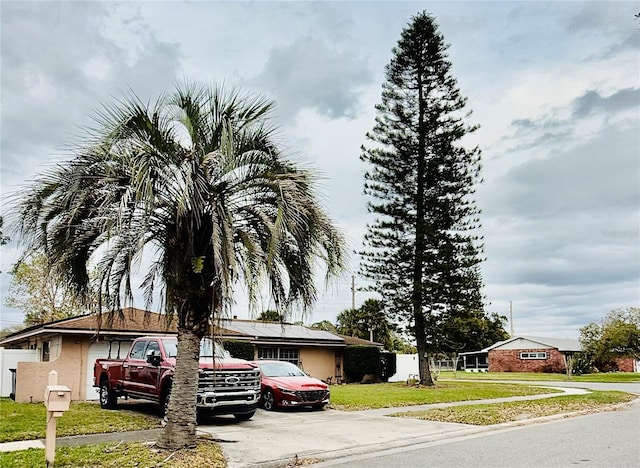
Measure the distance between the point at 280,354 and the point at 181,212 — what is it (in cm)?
1946

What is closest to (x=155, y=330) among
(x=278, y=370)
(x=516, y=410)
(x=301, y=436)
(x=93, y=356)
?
(x=93, y=356)

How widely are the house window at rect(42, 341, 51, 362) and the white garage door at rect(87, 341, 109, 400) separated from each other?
190 cm

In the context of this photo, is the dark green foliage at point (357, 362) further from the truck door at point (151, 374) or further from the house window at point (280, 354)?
the truck door at point (151, 374)

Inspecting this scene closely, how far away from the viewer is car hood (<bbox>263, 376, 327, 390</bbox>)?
1695 centimetres

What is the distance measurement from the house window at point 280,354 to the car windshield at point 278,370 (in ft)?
29.5

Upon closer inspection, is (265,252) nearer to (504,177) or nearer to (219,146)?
(219,146)

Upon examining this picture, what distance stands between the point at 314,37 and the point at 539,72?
739cm

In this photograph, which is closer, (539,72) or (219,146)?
(219,146)

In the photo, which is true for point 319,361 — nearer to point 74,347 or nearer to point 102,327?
point 102,327

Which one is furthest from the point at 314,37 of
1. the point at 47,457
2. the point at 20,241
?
the point at 47,457

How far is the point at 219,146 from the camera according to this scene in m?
10.1

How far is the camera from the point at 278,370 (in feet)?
59.8

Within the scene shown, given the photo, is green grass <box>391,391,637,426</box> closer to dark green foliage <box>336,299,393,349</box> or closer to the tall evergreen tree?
the tall evergreen tree

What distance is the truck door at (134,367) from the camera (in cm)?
1539
